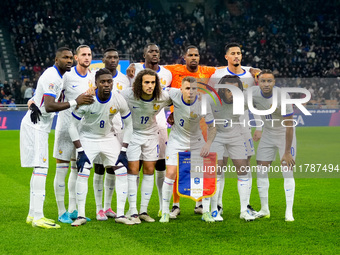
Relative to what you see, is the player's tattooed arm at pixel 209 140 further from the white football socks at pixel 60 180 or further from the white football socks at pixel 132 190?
the white football socks at pixel 60 180

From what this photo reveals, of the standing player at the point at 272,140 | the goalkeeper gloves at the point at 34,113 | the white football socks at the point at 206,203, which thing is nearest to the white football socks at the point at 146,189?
the white football socks at the point at 206,203

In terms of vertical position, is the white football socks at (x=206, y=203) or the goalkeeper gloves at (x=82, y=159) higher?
the goalkeeper gloves at (x=82, y=159)

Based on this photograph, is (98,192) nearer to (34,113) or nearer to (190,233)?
(34,113)

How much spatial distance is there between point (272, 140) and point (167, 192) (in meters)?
1.66

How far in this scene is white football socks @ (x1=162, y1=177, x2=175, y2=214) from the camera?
7.97m

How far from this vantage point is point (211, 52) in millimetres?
32031

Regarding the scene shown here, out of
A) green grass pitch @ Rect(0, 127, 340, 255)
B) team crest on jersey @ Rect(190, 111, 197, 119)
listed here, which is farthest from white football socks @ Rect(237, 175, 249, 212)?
team crest on jersey @ Rect(190, 111, 197, 119)

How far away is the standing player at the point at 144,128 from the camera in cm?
785

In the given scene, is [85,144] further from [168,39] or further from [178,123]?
[168,39]

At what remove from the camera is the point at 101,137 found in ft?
25.7

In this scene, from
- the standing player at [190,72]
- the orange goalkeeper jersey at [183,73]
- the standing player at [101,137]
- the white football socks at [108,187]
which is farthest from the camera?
the orange goalkeeper jersey at [183,73]

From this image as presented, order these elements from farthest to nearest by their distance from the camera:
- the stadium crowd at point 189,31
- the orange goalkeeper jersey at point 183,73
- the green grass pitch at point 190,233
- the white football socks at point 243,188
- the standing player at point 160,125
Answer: the stadium crowd at point 189,31
the orange goalkeeper jersey at point 183,73
the standing player at point 160,125
the white football socks at point 243,188
the green grass pitch at point 190,233

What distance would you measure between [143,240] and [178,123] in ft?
6.38

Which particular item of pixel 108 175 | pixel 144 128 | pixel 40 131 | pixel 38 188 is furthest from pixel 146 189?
pixel 40 131
